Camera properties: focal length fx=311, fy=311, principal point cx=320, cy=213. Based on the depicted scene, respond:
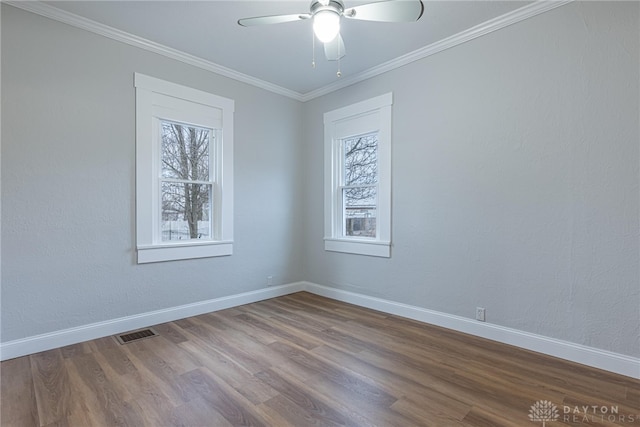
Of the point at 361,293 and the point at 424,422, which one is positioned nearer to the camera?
the point at 424,422

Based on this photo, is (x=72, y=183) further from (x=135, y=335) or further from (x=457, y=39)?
(x=457, y=39)

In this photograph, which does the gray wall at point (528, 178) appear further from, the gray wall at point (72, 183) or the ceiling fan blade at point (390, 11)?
the gray wall at point (72, 183)

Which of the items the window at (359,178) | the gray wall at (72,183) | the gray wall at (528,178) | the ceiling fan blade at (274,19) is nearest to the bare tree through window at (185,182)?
the gray wall at (72,183)

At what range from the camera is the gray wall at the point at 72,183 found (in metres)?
2.48

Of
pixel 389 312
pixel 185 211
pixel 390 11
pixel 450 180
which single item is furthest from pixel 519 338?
pixel 185 211

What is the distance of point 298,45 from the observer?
10.4 feet

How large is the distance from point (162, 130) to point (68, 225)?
1.27 metres

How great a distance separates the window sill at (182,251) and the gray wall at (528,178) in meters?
1.95

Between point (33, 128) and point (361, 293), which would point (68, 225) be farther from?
point (361, 293)

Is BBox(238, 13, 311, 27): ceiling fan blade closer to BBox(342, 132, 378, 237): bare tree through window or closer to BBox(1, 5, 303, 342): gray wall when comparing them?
BBox(1, 5, 303, 342): gray wall

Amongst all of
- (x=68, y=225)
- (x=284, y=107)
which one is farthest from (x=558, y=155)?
(x=68, y=225)

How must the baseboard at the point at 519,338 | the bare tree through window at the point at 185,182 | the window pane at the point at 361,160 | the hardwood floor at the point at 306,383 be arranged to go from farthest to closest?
the window pane at the point at 361,160
the bare tree through window at the point at 185,182
the baseboard at the point at 519,338
the hardwood floor at the point at 306,383

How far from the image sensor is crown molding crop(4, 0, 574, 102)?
2.53 meters

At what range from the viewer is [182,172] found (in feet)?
11.4
